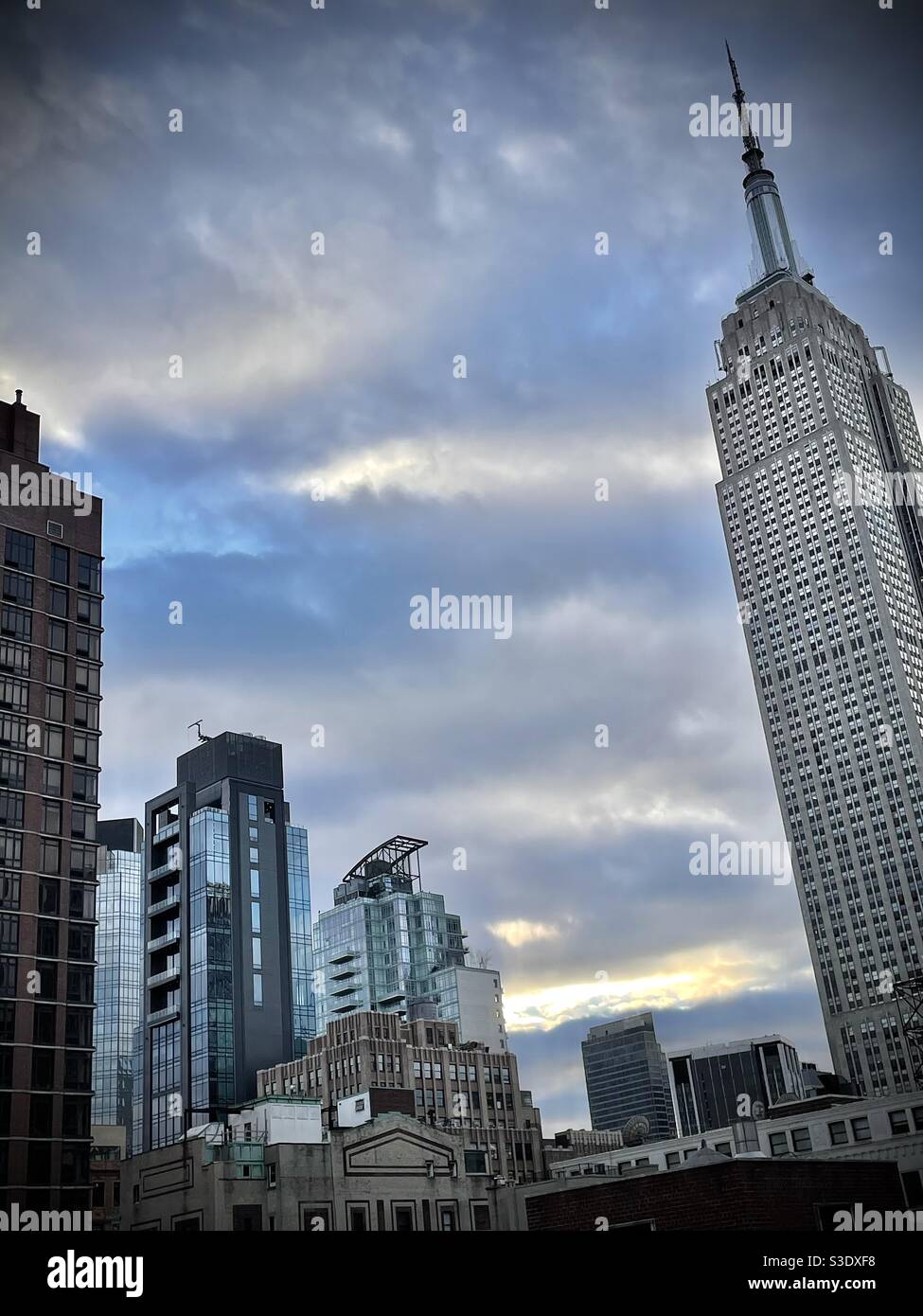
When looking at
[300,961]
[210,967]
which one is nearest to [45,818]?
[210,967]

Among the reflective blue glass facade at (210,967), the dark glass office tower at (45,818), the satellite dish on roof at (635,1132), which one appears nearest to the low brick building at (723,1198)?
the dark glass office tower at (45,818)

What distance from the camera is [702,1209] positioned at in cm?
5269

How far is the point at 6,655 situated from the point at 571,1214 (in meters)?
57.6

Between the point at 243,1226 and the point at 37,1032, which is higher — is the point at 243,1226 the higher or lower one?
the lower one

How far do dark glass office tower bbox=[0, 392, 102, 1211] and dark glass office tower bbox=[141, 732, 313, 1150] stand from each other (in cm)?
5716

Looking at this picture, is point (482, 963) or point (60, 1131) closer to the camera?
point (60, 1131)

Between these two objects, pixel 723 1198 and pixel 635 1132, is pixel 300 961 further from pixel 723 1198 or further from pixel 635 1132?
pixel 723 1198

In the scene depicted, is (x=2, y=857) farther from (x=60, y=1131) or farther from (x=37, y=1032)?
(x=60, y=1131)

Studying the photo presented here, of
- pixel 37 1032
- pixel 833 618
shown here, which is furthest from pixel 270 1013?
pixel 833 618

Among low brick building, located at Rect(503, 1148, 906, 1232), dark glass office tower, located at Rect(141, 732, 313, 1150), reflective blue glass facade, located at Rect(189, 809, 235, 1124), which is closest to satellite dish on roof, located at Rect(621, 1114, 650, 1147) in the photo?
dark glass office tower, located at Rect(141, 732, 313, 1150)

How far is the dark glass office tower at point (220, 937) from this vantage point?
148 metres

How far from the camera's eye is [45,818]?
8906cm

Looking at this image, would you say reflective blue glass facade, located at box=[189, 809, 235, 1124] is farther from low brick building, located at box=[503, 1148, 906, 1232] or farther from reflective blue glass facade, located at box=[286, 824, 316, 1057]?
low brick building, located at box=[503, 1148, 906, 1232]
